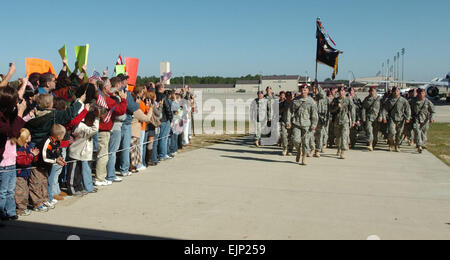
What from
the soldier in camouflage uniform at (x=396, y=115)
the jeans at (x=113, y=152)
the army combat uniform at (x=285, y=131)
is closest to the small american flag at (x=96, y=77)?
the jeans at (x=113, y=152)

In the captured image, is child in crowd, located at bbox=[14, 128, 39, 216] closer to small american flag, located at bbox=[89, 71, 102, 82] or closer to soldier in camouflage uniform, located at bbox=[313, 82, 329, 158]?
small american flag, located at bbox=[89, 71, 102, 82]

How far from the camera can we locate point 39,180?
5793 millimetres

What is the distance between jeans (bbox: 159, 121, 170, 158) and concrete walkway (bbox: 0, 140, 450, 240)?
1.71 feet

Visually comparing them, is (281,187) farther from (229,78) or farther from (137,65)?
(229,78)

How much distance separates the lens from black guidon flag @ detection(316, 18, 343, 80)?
1195cm

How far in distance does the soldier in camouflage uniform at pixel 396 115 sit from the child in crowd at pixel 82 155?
32.0 feet

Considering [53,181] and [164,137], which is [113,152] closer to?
[53,181]

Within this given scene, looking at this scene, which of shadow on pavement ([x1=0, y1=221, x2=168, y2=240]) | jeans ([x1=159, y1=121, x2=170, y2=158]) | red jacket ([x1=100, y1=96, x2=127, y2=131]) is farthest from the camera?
jeans ([x1=159, y1=121, x2=170, y2=158])

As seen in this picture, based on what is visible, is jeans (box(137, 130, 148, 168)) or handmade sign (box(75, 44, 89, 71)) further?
jeans (box(137, 130, 148, 168))

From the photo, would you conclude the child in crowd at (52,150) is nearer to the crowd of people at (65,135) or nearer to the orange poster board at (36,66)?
the crowd of people at (65,135)

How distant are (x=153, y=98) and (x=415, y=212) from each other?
19.8 feet

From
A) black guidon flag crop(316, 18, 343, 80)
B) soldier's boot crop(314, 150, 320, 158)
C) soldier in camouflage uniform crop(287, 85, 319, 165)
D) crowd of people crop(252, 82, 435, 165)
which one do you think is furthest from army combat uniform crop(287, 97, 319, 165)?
black guidon flag crop(316, 18, 343, 80)

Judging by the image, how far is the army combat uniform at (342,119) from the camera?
11148 millimetres
